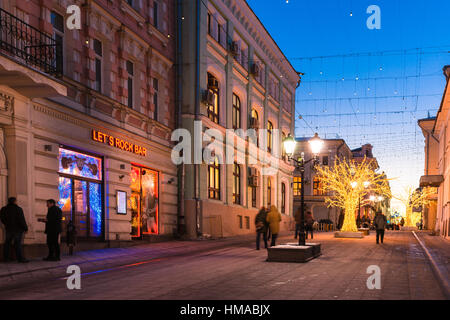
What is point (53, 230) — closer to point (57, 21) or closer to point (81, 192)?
point (81, 192)

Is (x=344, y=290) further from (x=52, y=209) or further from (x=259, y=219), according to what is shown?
(x=259, y=219)

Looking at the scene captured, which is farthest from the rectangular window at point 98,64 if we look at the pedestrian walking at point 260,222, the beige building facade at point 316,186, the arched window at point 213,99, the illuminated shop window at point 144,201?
the beige building facade at point 316,186

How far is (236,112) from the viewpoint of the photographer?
98.9 ft

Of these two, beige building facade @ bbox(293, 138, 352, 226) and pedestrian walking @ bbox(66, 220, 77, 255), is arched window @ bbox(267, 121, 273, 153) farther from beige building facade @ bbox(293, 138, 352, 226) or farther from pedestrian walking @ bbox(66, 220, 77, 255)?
pedestrian walking @ bbox(66, 220, 77, 255)

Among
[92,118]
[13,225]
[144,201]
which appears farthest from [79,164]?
[144,201]

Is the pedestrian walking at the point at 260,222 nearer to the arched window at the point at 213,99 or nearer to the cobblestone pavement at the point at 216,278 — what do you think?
the cobblestone pavement at the point at 216,278

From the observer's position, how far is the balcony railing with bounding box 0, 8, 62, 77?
38.5 feet

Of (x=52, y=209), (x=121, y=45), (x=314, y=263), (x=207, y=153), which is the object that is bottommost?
(x=314, y=263)

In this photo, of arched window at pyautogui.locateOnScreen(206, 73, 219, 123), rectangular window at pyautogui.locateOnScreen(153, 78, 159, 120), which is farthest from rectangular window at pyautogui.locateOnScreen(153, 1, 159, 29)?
arched window at pyautogui.locateOnScreen(206, 73, 219, 123)

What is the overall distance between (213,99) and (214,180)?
14.6 feet

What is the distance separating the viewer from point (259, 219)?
58.2 feet
